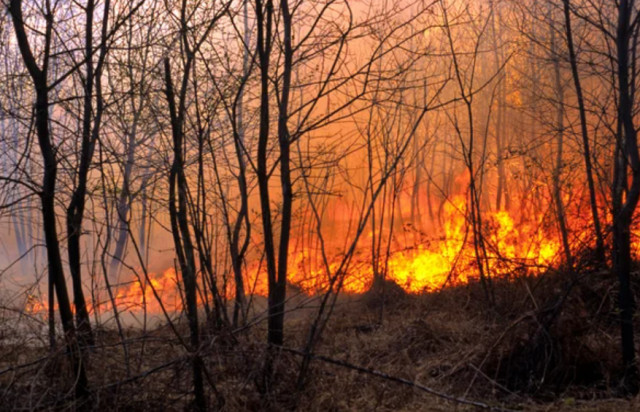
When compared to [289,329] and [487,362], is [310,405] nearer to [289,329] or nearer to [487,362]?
[487,362]

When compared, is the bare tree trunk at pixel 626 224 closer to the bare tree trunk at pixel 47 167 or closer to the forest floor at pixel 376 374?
the forest floor at pixel 376 374

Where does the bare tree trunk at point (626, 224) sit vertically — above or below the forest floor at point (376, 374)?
above

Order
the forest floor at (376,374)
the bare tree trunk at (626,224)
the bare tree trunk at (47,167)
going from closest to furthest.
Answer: the bare tree trunk at (47,167), the forest floor at (376,374), the bare tree trunk at (626,224)

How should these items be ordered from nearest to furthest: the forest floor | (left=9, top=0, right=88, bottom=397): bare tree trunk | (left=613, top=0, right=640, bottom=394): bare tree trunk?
(left=9, top=0, right=88, bottom=397): bare tree trunk < the forest floor < (left=613, top=0, right=640, bottom=394): bare tree trunk

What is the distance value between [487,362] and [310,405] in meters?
1.78

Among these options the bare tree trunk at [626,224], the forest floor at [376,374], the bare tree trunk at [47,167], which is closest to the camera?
the bare tree trunk at [47,167]

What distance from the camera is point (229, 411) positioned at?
13.9ft

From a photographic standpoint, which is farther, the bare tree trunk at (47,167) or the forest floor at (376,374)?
the forest floor at (376,374)

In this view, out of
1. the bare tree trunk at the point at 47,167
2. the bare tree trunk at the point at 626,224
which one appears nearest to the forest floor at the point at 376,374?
the bare tree trunk at the point at 626,224

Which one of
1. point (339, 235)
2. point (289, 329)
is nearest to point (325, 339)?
point (289, 329)

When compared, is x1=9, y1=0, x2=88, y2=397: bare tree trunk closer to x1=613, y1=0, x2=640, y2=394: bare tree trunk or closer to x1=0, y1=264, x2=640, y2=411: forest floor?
x1=0, y1=264, x2=640, y2=411: forest floor

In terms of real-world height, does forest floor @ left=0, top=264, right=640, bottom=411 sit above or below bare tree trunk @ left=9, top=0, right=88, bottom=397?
below

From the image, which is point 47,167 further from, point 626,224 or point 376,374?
point 626,224

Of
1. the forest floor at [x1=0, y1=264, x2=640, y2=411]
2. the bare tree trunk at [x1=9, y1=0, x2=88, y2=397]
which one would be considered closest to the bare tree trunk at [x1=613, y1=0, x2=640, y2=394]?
the forest floor at [x1=0, y1=264, x2=640, y2=411]
